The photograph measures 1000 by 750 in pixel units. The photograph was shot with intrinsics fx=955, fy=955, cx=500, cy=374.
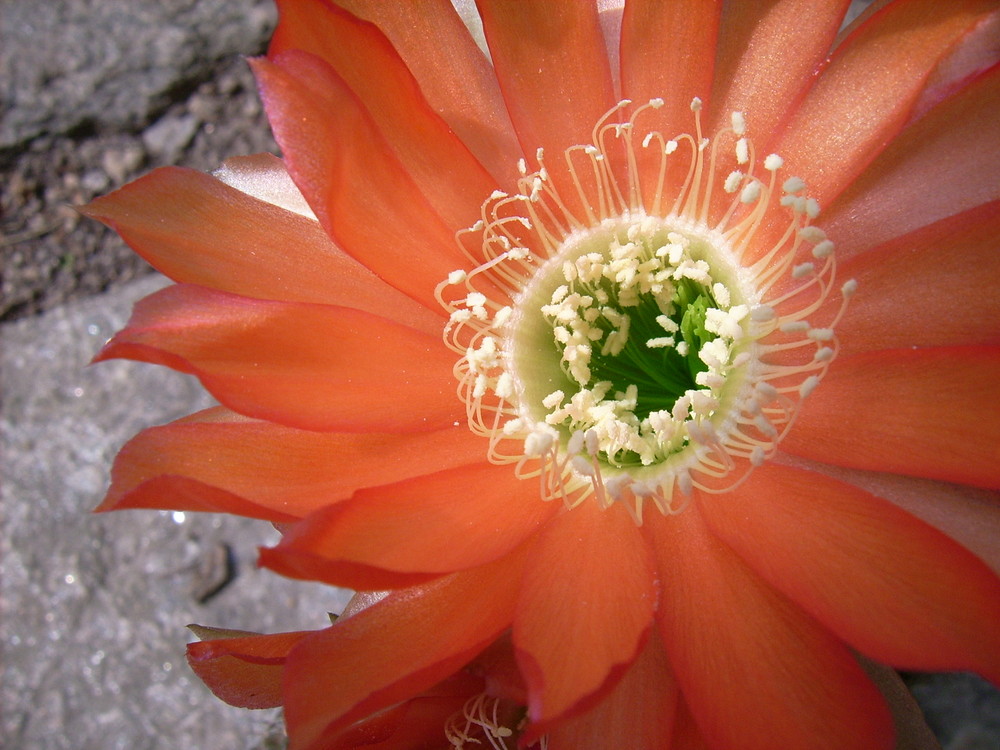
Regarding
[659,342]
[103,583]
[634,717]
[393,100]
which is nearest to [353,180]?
[393,100]

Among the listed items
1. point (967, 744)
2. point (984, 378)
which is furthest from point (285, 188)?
point (967, 744)

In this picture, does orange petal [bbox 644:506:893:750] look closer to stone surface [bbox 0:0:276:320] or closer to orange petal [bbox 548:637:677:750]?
orange petal [bbox 548:637:677:750]

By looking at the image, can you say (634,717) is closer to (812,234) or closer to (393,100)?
(812,234)

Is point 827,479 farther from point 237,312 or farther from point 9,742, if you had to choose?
point 9,742

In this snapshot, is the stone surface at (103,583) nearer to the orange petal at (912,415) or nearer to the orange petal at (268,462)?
the orange petal at (268,462)

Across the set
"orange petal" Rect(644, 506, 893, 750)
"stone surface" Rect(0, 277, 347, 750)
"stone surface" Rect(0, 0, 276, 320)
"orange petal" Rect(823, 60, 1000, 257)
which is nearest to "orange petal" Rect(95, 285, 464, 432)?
"orange petal" Rect(644, 506, 893, 750)
